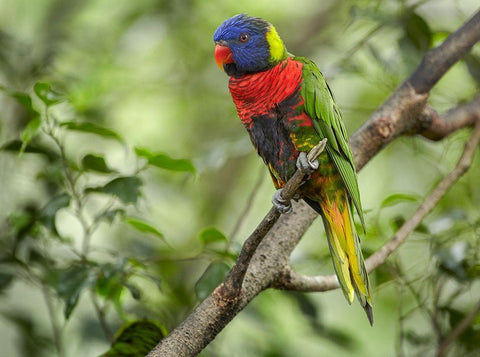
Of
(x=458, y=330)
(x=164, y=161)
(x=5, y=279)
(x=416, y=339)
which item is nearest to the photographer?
(x=164, y=161)

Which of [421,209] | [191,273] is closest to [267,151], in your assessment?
[421,209]

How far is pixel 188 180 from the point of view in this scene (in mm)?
3289

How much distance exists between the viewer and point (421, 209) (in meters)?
1.89

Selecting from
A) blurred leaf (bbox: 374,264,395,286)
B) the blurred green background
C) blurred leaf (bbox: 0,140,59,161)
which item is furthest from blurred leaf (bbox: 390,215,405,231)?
blurred leaf (bbox: 0,140,59,161)

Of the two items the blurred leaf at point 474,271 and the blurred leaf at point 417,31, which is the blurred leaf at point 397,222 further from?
the blurred leaf at point 417,31

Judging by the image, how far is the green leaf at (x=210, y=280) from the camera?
1662 millimetres

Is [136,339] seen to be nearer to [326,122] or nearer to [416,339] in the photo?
[326,122]

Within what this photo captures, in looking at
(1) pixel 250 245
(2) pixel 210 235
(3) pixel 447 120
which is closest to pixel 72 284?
(2) pixel 210 235

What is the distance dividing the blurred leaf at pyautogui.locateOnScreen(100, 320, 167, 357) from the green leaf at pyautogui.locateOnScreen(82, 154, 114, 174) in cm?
47

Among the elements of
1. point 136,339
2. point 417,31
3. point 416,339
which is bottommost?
point 416,339

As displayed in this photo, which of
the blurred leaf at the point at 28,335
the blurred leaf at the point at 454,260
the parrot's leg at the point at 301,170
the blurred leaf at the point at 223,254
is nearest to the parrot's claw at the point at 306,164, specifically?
the parrot's leg at the point at 301,170

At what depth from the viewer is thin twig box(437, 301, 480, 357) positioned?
72.7 inches

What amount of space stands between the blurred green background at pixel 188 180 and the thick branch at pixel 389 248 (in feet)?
0.29

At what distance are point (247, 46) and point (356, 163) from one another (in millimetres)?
550
